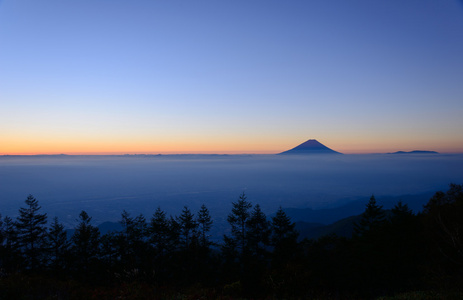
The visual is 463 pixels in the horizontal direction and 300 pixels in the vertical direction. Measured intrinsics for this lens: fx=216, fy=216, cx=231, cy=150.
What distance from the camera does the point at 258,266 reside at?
2056 centimetres

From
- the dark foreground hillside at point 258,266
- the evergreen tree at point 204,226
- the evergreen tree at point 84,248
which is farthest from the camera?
the evergreen tree at point 204,226

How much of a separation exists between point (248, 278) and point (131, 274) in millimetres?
9640

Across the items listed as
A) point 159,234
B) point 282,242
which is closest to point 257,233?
point 282,242

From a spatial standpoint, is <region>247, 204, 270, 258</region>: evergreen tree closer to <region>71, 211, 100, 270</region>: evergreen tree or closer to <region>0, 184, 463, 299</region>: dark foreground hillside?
<region>0, 184, 463, 299</region>: dark foreground hillside

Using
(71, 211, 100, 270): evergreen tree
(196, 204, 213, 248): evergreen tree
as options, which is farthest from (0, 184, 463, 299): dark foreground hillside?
(196, 204, 213, 248): evergreen tree

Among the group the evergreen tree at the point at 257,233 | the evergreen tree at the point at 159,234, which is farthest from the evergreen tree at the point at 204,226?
the evergreen tree at the point at 257,233

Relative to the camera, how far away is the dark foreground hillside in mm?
11359

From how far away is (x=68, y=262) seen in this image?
86.7 feet

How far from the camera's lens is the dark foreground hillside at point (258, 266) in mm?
11359

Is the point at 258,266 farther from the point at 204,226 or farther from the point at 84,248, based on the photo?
the point at 84,248

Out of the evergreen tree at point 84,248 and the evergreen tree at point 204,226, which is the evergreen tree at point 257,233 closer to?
the evergreen tree at point 204,226

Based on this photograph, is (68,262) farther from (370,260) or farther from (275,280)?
(370,260)

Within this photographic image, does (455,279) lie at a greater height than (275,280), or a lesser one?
greater

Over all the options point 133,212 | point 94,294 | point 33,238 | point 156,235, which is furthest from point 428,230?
point 133,212
